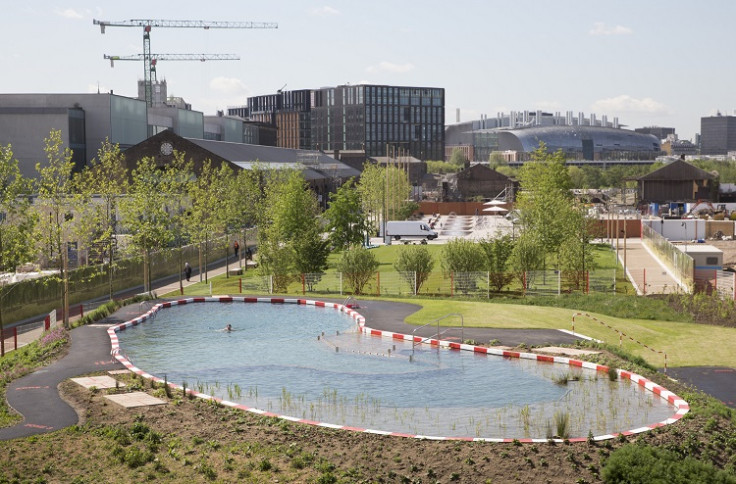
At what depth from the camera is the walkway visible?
5569cm

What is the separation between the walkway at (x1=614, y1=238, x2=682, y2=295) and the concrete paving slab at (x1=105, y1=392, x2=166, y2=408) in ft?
116

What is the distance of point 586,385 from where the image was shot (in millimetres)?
29938

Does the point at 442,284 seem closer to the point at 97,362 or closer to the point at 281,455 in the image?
the point at 97,362

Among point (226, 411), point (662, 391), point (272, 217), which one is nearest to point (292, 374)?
point (226, 411)

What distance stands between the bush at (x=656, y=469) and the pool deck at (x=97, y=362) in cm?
817

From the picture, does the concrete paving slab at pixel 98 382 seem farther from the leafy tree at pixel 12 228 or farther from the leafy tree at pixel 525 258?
the leafy tree at pixel 525 258

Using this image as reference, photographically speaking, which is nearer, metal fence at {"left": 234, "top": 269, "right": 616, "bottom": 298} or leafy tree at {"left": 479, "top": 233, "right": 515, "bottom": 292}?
metal fence at {"left": 234, "top": 269, "right": 616, "bottom": 298}

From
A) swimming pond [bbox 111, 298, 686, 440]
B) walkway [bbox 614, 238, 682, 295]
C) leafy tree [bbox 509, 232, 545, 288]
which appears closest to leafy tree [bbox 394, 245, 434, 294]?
leafy tree [bbox 509, 232, 545, 288]

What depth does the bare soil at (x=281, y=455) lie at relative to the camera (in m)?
20.7

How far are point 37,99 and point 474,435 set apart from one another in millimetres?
102513

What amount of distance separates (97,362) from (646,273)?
149 ft

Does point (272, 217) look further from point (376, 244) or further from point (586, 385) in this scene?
point (586, 385)

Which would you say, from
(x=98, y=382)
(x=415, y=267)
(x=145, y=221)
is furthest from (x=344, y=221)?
(x=98, y=382)

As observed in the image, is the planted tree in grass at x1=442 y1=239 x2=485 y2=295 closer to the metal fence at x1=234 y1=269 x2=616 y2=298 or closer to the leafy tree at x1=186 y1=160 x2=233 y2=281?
the metal fence at x1=234 y1=269 x2=616 y2=298
